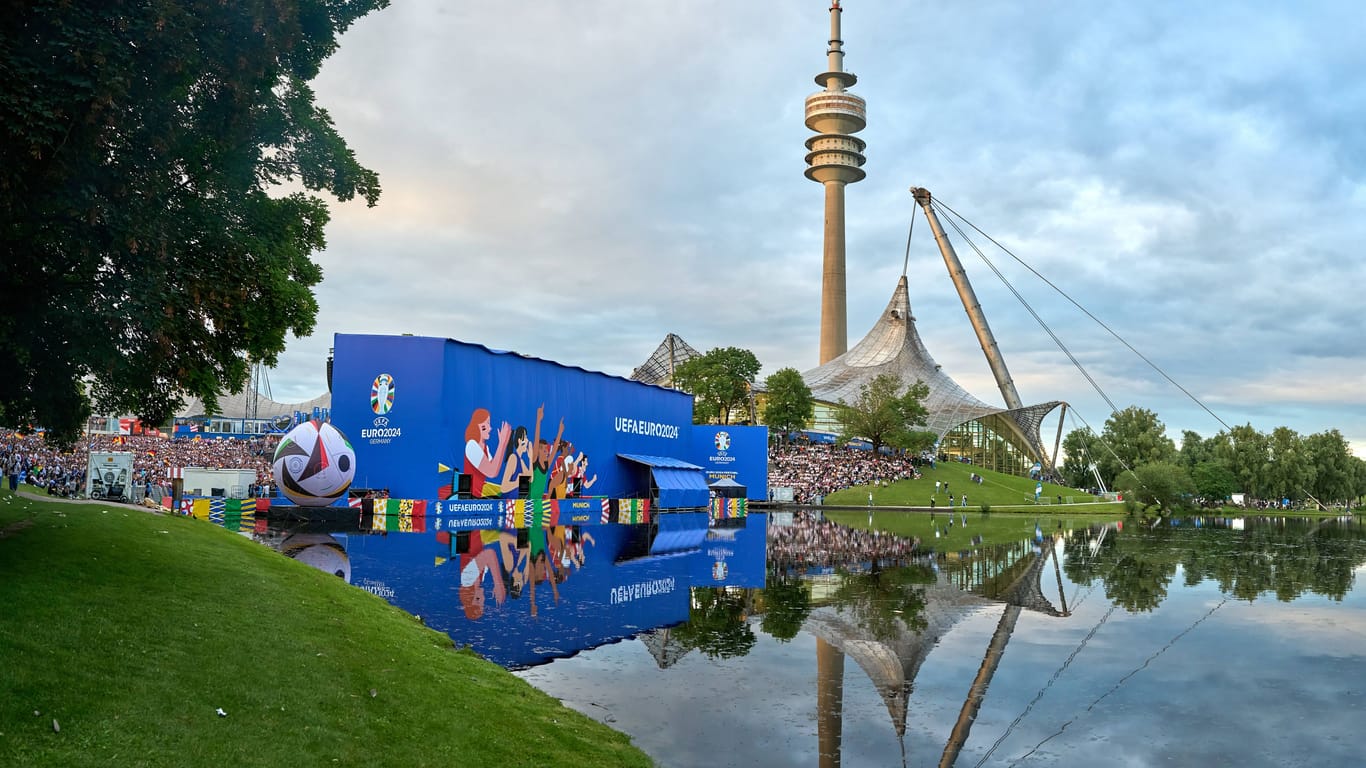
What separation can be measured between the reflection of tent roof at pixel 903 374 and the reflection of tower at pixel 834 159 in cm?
1929

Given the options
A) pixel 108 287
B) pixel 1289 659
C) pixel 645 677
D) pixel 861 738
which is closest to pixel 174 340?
pixel 108 287

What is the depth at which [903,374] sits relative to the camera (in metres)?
116

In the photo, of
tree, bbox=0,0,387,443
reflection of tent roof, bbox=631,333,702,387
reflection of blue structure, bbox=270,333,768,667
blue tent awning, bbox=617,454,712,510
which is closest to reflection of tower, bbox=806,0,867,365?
reflection of tent roof, bbox=631,333,702,387

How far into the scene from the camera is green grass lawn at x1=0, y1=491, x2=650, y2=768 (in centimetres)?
678

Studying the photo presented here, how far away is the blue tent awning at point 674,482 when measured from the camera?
184 feet

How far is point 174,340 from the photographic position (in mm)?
11133

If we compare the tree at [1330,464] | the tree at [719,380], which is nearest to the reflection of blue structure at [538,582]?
the tree at [719,380]

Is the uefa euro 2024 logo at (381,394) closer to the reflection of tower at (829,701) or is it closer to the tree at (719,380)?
the reflection of tower at (829,701)

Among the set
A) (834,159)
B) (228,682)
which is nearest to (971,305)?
(834,159)

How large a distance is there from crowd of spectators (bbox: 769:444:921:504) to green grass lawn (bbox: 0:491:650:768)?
6148 cm

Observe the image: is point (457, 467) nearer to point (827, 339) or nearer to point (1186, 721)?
point (1186, 721)

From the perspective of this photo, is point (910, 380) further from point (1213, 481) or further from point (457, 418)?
point (457, 418)

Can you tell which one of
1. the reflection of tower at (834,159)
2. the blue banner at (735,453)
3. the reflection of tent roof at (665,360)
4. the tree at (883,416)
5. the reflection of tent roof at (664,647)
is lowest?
the reflection of tent roof at (664,647)

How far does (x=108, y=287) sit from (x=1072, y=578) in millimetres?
23051
